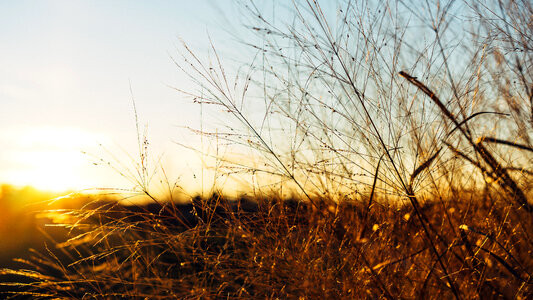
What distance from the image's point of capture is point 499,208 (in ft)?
4.43

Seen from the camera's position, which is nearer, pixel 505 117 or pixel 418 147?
pixel 418 147

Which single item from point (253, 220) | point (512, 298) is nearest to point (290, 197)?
point (253, 220)

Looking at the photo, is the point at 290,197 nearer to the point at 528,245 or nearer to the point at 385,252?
the point at 385,252

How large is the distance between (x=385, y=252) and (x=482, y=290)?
337 millimetres

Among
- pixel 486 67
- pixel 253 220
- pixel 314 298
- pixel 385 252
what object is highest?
pixel 486 67

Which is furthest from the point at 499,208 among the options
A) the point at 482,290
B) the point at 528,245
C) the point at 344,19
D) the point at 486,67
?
the point at 344,19

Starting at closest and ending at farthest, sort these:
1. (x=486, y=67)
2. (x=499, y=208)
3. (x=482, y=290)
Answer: (x=482, y=290) < (x=499, y=208) < (x=486, y=67)

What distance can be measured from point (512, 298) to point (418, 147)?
0.50 m

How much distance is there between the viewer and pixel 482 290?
1.24m

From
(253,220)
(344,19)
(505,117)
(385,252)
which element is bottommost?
(385,252)

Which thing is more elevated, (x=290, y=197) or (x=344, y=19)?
(x=344, y=19)

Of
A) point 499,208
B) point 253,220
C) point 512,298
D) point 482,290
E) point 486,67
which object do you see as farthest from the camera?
point 253,220

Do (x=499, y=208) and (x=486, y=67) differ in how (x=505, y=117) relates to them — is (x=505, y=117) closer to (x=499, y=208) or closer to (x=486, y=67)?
(x=486, y=67)

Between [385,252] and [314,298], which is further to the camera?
[385,252]
